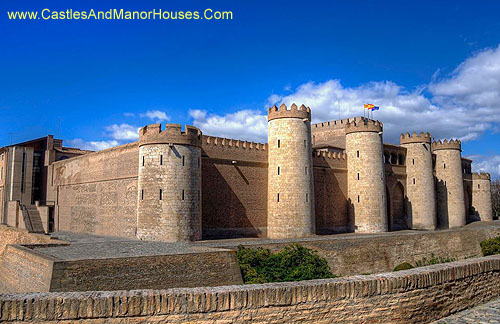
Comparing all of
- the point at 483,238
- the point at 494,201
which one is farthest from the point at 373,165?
the point at 494,201

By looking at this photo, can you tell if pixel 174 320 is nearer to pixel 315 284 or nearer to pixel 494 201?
pixel 315 284

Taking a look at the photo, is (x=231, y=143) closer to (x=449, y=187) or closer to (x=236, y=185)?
(x=236, y=185)

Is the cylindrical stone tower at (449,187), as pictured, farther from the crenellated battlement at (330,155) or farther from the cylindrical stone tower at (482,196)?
the crenellated battlement at (330,155)

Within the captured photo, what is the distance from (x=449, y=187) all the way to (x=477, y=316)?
33.9 meters

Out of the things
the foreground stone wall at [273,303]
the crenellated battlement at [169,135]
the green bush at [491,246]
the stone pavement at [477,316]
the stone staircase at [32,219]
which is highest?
the crenellated battlement at [169,135]

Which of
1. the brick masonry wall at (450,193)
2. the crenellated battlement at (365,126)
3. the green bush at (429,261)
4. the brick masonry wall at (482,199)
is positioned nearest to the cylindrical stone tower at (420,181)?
the brick masonry wall at (450,193)

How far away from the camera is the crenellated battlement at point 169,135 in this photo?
21531 mm

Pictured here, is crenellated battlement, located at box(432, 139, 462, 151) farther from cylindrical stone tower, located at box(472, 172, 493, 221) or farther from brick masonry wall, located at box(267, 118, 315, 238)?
brick masonry wall, located at box(267, 118, 315, 238)

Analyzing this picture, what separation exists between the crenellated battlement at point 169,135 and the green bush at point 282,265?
6530 mm

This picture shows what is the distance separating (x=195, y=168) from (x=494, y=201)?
54.1m

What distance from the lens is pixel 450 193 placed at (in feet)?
127

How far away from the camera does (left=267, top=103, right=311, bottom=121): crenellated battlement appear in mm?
26000

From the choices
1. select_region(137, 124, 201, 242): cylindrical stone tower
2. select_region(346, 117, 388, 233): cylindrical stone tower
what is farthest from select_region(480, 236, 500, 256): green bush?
select_region(137, 124, 201, 242): cylindrical stone tower

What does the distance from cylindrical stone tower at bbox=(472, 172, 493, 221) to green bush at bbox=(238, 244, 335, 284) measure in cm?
3136
